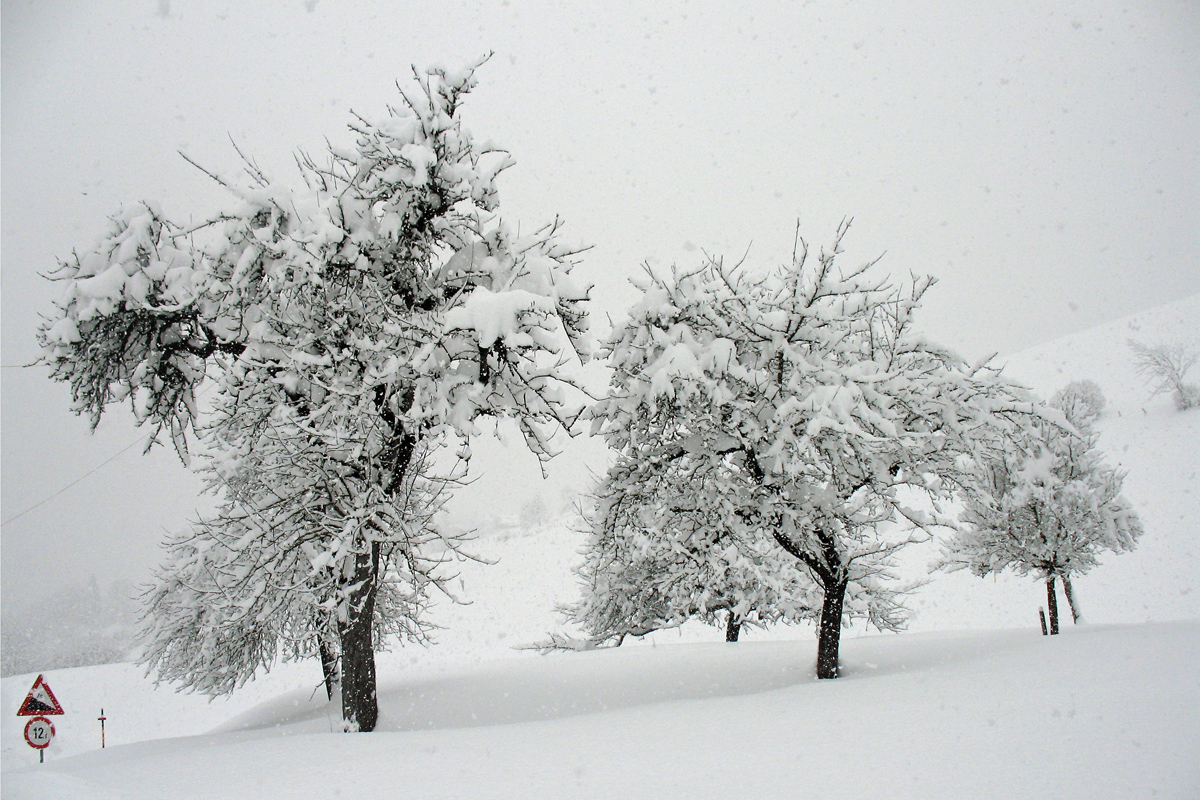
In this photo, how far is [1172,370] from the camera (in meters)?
42.1

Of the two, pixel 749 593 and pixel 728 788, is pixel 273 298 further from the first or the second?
pixel 749 593

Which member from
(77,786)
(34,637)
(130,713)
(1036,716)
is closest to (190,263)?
(77,786)

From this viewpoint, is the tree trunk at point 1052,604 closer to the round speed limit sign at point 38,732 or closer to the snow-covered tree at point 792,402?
the snow-covered tree at point 792,402

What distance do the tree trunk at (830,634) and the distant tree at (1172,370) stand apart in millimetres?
51391

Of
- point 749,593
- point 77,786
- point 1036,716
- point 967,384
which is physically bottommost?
point 749,593

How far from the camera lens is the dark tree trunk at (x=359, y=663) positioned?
6.93 metres

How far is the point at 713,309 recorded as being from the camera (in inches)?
311

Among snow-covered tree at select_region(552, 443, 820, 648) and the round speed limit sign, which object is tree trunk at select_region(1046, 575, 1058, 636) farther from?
the round speed limit sign

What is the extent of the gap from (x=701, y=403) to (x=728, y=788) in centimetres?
469

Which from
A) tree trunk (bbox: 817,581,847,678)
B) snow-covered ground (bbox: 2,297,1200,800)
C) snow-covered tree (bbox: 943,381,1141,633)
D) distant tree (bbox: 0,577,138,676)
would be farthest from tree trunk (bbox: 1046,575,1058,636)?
distant tree (bbox: 0,577,138,676)

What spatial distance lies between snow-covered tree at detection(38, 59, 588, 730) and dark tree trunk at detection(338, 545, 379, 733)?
0.08 feet

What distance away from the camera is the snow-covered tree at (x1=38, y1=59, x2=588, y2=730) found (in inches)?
250

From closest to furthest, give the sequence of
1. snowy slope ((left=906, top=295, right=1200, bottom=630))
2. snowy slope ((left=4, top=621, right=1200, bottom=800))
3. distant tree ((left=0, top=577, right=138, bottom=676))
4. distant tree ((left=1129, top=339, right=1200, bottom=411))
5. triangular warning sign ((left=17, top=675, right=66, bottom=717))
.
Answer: snowy slope ((left=4, top=621, right=1200, bottom=800)), triangular warning sign ((left=17, top=675, right=66, bottom=717)), snowy slope ((left=906, top=295, right=1200, bottom=630)), distant tree ((left=1129, top=339, right=1200, bottom=411)), distant tree ((left=0, top=577, right=138, bottom=676))

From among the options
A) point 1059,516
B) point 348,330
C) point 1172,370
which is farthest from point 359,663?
point 1172,370
